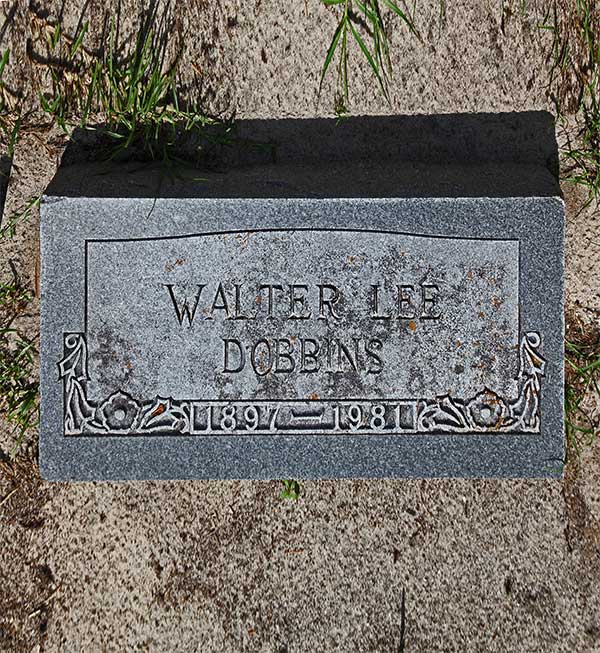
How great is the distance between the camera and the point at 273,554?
2.56m

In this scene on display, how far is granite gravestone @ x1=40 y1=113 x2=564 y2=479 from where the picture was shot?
7.49ft

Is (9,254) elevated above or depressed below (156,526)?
above

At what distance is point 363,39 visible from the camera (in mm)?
2502

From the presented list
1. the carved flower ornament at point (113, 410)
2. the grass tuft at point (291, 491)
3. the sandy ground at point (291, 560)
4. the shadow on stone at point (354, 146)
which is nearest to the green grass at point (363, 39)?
the shadow on stone at point (354, 146)

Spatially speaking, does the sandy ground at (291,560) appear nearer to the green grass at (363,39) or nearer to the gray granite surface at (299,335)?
the gray granite surface at (299,335)

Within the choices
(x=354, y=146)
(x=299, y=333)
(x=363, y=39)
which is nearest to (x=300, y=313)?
(x=299, y=333)

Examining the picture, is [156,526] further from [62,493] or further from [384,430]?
[384,430]

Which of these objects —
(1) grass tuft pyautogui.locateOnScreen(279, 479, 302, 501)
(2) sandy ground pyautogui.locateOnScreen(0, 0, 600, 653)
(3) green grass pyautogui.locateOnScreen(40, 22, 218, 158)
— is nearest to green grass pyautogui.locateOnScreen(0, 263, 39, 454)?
(2) sandy ground pyautogui.locateOnScreen(0, 0, 600, 653)

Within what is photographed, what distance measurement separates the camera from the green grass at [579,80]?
8.23 ft

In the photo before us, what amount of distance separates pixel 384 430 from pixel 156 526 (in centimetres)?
99

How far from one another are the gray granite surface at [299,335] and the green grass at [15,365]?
1.04 ft

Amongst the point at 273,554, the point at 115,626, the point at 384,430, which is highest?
the point at 384,430

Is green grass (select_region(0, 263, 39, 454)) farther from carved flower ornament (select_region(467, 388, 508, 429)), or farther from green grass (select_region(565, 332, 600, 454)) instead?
green grass (select_region(565, 332, 600, 454))

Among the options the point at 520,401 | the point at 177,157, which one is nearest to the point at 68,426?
the point at 177,157
